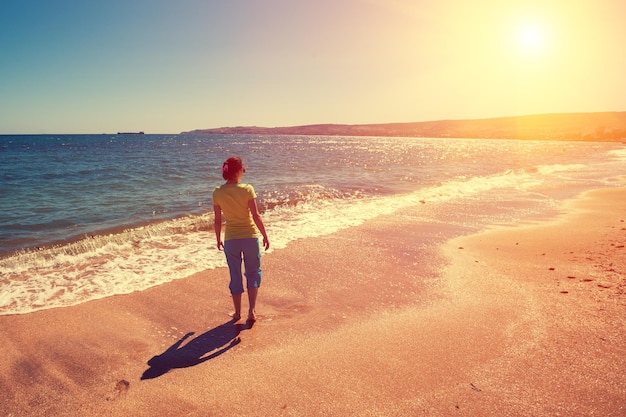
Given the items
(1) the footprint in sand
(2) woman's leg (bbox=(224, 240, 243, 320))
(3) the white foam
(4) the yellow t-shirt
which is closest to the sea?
(3) the white foam

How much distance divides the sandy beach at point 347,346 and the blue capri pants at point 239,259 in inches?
21.5

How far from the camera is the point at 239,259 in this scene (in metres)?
4.99

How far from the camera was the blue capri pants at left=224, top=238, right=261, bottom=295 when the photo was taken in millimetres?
4891

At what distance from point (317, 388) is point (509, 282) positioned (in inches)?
163

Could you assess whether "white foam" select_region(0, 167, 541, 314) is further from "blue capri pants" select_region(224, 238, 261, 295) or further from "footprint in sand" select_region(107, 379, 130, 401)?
"footprint in sand" select_region(107, 379, 130, 401)

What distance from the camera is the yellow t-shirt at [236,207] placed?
4734 mm

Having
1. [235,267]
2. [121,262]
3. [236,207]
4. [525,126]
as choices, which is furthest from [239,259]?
[525,126]

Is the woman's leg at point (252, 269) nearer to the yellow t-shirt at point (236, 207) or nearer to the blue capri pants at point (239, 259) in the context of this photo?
the blue capri pants at point (239, 259)

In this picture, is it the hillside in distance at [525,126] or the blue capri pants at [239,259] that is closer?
the blue capri pants at [239,259]

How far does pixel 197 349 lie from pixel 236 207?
1761 millimetres

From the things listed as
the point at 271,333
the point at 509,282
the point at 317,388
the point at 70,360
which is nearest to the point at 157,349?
the point at 70,360

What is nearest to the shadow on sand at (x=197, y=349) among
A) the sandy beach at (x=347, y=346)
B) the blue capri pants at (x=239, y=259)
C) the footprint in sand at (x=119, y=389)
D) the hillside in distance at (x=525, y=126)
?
the sandy beach at (x=347, y=346)

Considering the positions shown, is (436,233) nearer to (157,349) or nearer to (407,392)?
(407,392)

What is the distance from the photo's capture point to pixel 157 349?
432 cm
